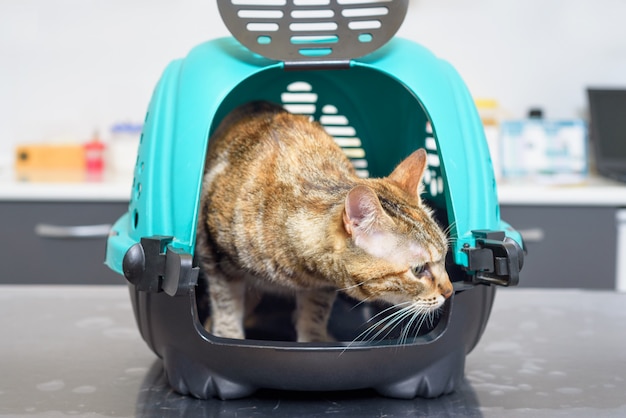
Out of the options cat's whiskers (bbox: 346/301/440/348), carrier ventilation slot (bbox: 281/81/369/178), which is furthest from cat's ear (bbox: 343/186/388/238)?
carrier ventilation slot (bbox: 281/81/369/178)

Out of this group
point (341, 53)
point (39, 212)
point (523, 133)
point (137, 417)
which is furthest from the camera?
point (523, 133)

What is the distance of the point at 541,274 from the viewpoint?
247cm

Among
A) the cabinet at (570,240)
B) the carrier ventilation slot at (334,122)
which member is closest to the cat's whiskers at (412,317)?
the carrier ventilation slot at (334,122)

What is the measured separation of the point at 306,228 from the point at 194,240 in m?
0.19

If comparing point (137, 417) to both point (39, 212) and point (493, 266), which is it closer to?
point (493, 266)

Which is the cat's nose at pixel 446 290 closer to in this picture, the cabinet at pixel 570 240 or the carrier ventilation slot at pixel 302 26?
the carrier ventilation slot at pixel 302 26

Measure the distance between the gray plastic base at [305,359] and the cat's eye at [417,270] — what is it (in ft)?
0.31

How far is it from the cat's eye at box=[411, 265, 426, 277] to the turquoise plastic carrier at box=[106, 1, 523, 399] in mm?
41

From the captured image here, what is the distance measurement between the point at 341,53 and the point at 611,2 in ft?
7.70

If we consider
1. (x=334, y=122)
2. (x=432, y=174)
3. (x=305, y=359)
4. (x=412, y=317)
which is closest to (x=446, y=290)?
(x=412, y=317)

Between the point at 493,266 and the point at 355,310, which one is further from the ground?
the point at 493,266

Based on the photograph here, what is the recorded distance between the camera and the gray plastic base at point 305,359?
886 millimetres

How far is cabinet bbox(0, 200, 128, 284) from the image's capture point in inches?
95.0

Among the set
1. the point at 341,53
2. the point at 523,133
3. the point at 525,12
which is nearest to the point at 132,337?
the point at 341,53
